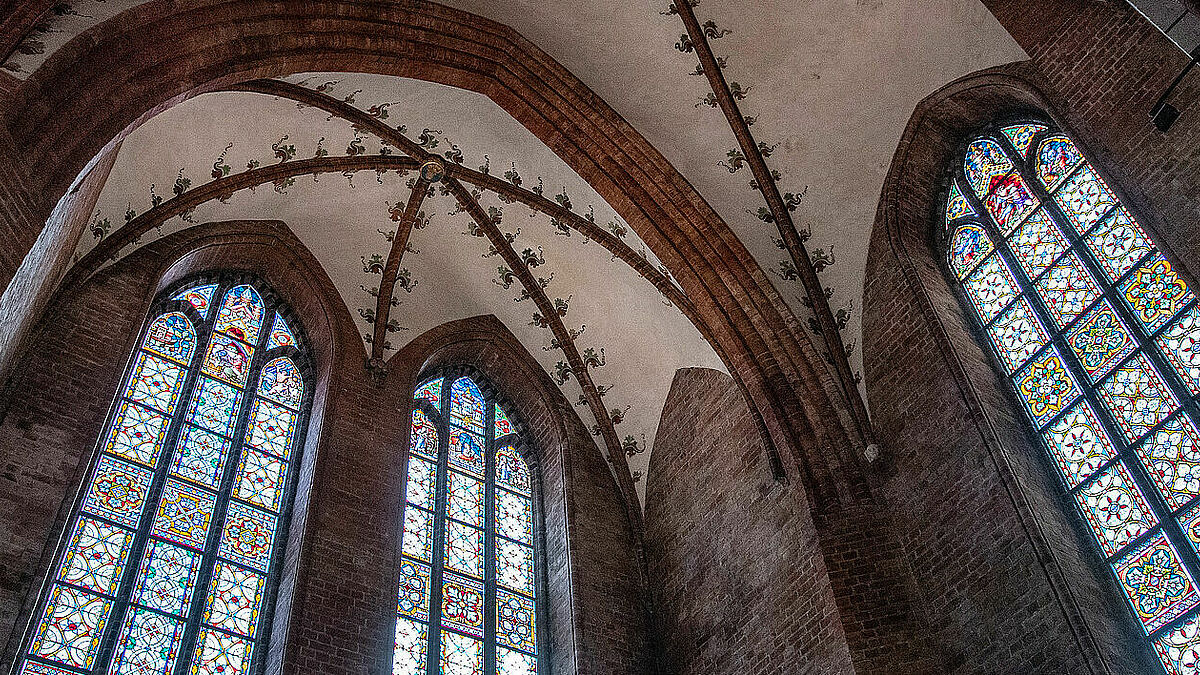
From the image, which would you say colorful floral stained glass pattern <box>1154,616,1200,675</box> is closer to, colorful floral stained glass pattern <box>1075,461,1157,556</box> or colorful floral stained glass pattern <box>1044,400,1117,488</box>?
→ colorful floral stained glass pattern <box>1075,461,1157,556</box>

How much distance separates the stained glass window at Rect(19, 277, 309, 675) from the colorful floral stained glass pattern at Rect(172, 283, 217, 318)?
13mm

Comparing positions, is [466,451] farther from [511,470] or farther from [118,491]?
[118,491]

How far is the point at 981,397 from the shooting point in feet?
27.4

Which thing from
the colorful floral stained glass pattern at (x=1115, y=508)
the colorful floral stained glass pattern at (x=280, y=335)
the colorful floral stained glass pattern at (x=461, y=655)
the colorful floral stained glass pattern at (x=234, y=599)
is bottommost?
the colorful floral stained glass pattern at (x=1115, y=508)

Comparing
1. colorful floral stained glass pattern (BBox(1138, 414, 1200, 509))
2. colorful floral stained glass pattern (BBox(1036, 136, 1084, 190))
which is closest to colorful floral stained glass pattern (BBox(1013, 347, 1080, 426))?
colorful floral stained glass pattern (BBox(1138, 414, 1200, 509))

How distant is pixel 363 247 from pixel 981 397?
6.49 meters

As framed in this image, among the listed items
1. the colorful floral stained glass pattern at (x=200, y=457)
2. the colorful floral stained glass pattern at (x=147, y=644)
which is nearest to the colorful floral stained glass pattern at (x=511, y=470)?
the colorful floral stained glass pattern at (x=200, y=457)

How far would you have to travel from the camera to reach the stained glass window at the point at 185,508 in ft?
26.7

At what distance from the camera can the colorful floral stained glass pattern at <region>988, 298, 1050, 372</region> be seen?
27.8 ft

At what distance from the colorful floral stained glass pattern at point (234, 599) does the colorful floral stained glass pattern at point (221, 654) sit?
0.27 feet

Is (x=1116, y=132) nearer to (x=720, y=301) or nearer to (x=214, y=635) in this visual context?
(x=720, y=301)

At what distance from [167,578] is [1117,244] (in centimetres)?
773

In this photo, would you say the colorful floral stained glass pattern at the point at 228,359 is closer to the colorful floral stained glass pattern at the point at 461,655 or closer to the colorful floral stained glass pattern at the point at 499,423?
the colorful floral stained glass pattern at the point at 499,423

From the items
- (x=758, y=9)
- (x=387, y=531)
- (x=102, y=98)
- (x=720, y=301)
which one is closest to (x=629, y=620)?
(x=387, y=531)
